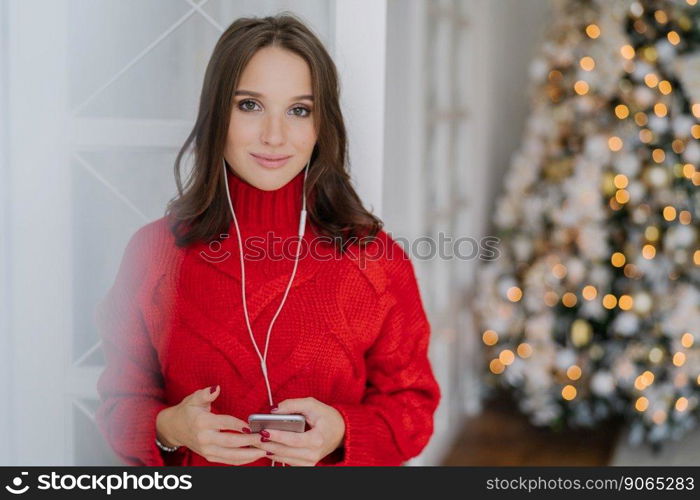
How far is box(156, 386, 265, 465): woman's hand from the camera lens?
0.88m

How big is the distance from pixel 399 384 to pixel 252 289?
0.76ft

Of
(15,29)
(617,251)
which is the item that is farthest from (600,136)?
(15,29)

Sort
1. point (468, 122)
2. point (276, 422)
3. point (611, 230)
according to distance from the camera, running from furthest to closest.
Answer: point (468, 122) → point (611, 230) → point (276, 422)

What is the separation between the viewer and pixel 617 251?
2.20m

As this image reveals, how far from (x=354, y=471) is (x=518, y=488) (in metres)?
0.23

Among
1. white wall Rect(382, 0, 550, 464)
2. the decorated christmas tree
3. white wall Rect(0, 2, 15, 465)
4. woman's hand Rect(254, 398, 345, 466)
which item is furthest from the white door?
the decorated christmas tree

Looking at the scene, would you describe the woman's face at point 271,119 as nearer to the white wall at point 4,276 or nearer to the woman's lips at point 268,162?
the woman's lips at point 268,162

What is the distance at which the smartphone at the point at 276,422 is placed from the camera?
34.0 inches

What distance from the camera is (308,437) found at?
2.92 ft

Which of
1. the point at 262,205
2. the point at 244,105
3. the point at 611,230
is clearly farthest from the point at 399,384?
the point at 611,230

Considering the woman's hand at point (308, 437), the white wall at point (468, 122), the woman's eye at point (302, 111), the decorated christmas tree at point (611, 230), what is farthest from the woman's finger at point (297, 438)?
the decorated christmas tree at point (611, 230)

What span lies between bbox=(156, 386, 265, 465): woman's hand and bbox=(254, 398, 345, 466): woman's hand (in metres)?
0.02

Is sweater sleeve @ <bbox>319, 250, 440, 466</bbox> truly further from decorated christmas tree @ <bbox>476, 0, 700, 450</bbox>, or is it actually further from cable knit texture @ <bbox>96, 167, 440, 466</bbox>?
decorated christmas tree @ <bbox>476, 0, 700, 450</bbox>

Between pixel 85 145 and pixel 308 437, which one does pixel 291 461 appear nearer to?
pixel 308 437
